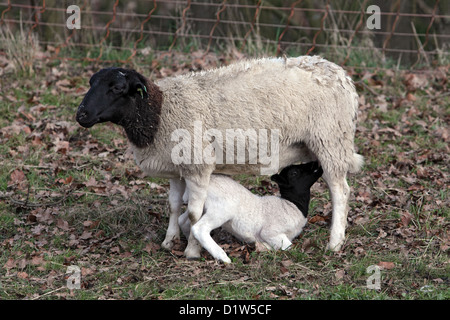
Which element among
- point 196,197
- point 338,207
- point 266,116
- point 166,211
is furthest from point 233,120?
point 166,211

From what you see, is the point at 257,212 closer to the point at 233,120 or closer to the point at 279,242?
the point at 279,242

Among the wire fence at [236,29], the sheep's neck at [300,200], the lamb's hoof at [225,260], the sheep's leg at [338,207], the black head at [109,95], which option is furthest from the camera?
the wire fence at [236,29]

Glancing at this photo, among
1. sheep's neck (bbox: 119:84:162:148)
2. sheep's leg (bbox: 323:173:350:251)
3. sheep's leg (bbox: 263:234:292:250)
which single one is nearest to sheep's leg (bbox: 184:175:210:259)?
sheep's neck (bbox: 119:84:162:148)

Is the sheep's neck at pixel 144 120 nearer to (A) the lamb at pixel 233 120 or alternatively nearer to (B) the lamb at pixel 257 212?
(A) the lamb at pixel 233 120

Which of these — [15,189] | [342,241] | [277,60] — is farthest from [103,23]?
[342,241]

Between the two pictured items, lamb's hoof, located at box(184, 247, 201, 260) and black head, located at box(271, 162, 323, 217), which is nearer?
lamb's hoof, located at box(184, 247, 201, 260)

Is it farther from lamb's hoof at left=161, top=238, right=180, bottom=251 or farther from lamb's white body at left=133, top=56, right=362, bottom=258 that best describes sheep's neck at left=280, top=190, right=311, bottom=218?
lamb's hoof at left=161, top=238, right=180, bottom=251

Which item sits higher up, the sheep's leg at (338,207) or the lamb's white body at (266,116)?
the lamb's white body at (266,116)

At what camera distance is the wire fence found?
29.5 ft

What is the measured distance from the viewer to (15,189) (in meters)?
6.49

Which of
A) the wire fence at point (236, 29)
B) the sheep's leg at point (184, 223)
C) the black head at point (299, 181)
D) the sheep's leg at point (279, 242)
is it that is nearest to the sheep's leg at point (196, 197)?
the sheep's leg at point (184, 223)

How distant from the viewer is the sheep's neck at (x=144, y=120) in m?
5.16

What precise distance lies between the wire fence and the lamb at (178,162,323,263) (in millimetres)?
3333

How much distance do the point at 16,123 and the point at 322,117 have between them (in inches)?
154
